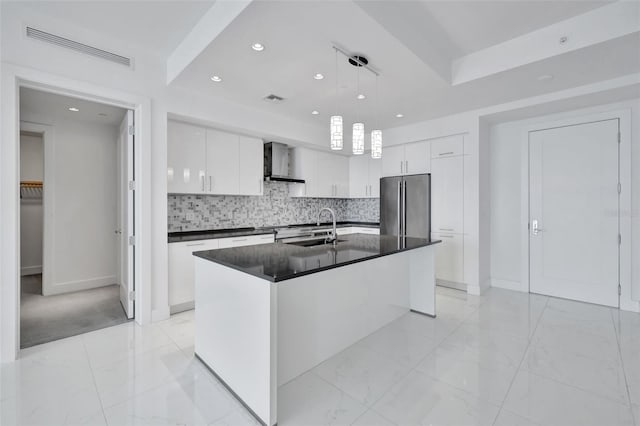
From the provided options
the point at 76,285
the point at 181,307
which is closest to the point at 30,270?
the point at 76,285

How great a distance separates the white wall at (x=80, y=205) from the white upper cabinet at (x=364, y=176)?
13.2 ft

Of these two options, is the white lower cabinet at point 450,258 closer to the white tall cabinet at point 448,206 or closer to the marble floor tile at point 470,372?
the white tall cabinet at point 448,206

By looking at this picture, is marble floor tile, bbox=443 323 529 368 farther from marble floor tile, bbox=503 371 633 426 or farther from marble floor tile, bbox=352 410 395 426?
marble floor tile, bbox=352 410 395 426

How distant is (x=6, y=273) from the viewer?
2.27 m

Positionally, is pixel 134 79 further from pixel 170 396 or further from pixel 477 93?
pixel 477 93

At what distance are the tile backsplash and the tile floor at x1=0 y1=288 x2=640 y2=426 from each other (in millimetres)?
1518

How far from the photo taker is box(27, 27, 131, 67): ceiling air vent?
2.40 meters

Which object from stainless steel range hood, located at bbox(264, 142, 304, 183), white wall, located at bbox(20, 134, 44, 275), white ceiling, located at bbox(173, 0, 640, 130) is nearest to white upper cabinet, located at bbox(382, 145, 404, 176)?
white ceiling, located at bbox(173, 0, 640, 130)

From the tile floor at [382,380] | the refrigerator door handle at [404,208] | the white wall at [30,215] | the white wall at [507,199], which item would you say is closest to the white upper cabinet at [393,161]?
the refrigerator door handle at [404,208]

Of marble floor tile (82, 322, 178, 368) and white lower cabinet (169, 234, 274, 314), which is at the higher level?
white lower cabinet (169, 234, 274, 314)

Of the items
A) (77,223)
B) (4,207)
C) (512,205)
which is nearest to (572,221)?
(512,205)

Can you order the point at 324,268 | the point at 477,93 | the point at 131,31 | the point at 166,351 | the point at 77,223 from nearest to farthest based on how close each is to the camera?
the point at 324,268
the point at 166,351
the point at 131,31
the point at 477,93
the point at 77,223

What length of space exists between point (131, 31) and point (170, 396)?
303 cm

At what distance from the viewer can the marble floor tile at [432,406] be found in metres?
1.66
